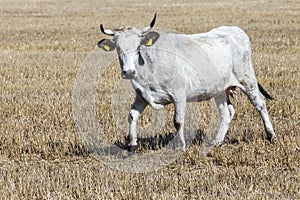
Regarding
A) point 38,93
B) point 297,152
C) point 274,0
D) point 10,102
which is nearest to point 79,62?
point 38,93

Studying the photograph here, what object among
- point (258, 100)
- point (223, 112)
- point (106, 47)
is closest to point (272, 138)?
point (258, 100)

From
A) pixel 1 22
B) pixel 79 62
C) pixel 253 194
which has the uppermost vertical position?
pixel 1 22

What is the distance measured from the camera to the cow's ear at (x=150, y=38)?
25.2 ft

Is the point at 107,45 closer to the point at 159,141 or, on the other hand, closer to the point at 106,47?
the point at 106,47

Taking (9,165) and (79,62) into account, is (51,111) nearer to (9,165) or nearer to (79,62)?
(9,165)

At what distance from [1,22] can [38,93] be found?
69.4ft

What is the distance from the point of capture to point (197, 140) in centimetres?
887

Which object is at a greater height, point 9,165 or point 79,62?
point 79,62

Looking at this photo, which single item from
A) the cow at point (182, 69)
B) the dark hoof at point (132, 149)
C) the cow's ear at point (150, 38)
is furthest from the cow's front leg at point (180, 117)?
the cow's ear at point (150, 38)

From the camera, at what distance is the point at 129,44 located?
7.44 meters

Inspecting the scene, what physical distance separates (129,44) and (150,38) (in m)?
0.38

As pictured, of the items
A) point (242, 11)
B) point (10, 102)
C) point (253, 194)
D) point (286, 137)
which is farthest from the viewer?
point (242, 11)

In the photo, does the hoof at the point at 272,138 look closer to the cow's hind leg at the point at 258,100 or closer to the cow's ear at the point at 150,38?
the cow's hind leg at the point at 258,100

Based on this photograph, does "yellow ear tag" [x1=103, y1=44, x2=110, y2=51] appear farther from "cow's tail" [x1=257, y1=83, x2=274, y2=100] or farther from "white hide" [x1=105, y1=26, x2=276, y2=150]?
"cow's tail" [x1=257, y1=83, x2=274, y2=100]
